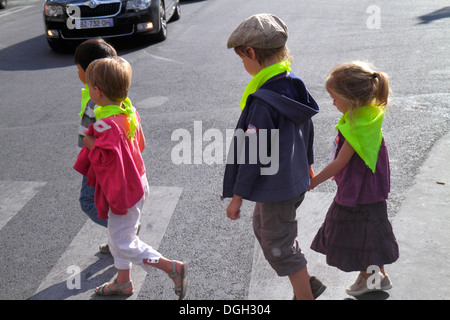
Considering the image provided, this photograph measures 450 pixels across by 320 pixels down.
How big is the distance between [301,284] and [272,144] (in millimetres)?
859

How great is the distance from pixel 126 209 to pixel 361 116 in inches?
57.4

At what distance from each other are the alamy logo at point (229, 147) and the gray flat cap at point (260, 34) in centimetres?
43

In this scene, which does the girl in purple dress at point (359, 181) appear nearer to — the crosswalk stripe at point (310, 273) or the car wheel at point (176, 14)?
the crosswalk stripe at point (310, 273)

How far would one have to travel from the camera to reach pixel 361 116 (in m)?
2.91

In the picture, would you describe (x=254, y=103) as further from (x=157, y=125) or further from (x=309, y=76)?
(x=309, y=76)

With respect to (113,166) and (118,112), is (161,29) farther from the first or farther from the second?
(113,166)

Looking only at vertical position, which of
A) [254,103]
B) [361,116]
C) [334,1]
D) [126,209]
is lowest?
[334,1]

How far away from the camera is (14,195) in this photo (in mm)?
4918

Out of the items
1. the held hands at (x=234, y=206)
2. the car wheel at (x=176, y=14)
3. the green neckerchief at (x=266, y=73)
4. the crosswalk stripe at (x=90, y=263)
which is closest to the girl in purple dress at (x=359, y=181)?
the green neckerchief at (x=266, y=73)

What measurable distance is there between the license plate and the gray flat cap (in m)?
7.71

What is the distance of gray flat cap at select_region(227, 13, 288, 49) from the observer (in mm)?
2703

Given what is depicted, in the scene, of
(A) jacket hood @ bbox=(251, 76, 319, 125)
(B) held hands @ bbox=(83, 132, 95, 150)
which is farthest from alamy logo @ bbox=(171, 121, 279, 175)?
(B) held hands @ bbox=(83, 132, 95, 150)

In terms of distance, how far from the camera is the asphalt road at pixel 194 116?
3.90 m

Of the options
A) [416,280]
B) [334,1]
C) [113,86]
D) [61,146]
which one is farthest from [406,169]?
[334,1]
